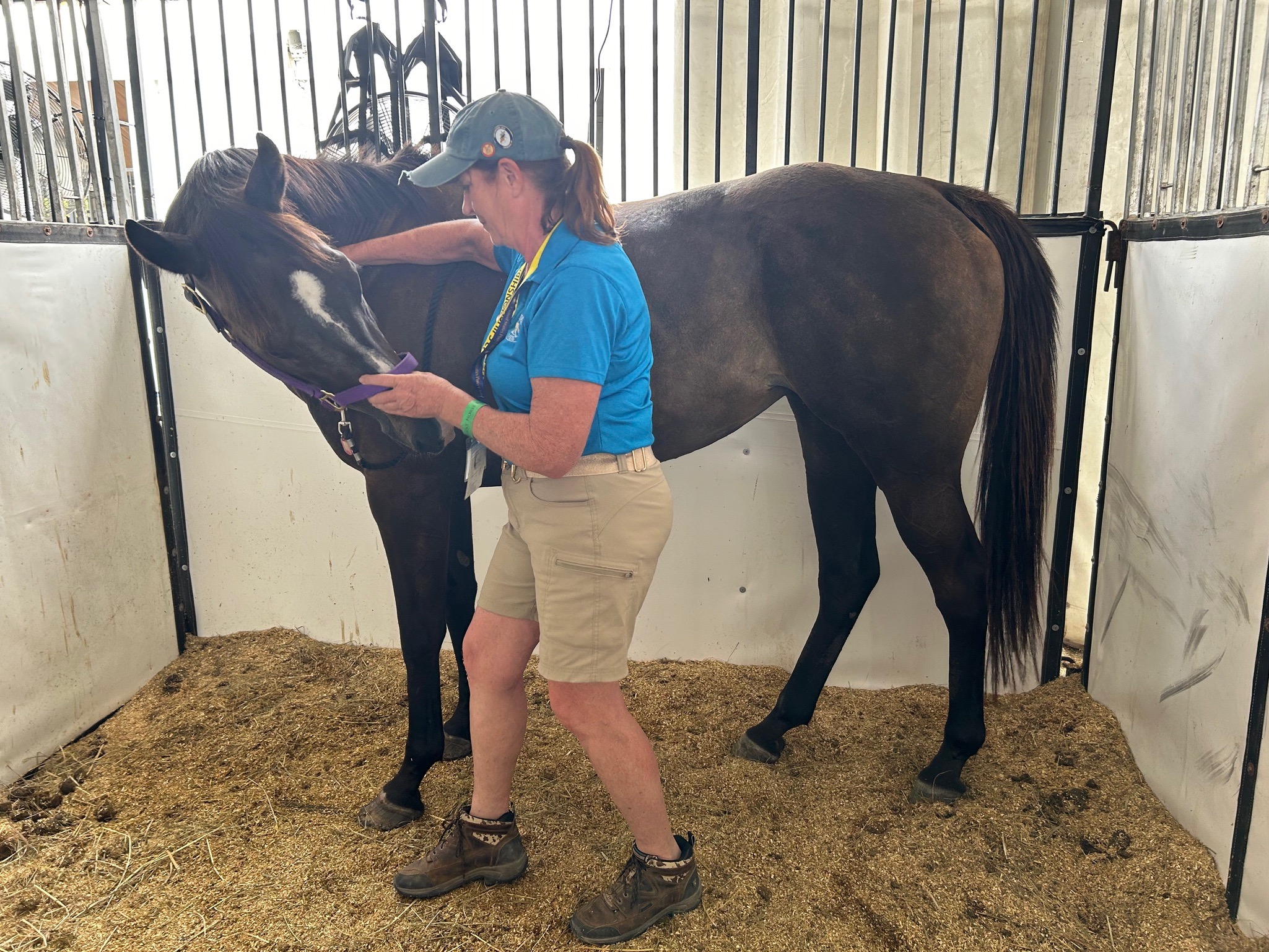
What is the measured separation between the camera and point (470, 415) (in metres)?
1.37

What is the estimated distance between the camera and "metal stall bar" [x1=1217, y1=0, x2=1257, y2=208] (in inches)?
69.6

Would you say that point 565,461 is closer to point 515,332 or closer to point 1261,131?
point 515,332

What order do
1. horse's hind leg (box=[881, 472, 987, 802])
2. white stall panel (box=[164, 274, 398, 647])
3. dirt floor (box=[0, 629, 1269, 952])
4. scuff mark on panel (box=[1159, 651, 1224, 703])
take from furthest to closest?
white stall panel (box=[164, 274, 398, 647]) < horse's hind leg (box=[881, 472, 987, 802]) < scuff mark on panel (box=[1159, 651, 1224, 703]) < dirt floor (box=[0, 629, 1269, 952])

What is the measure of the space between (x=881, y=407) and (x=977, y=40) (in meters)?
1.64

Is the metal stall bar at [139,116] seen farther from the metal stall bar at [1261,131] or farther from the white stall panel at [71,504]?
the metal stall bar at [1261,131]

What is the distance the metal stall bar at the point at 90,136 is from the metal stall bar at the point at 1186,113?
116 inches

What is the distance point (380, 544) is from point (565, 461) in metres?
1.69

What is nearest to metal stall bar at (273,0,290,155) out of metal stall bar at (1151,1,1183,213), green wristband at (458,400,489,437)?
green wristband at (458,400,489,437)

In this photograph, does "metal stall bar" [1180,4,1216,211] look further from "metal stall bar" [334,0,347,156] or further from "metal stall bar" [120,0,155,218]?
"metal stall bar" [120,0,155,218]

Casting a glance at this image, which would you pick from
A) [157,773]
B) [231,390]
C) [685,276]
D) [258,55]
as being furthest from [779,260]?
[258,55]

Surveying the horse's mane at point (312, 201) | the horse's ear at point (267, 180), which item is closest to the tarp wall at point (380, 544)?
the horse's mane at point (312, 201)

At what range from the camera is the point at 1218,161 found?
2.10m

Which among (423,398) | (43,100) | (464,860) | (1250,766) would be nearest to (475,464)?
(423,398)

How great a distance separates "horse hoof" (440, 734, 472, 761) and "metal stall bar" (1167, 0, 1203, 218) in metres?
2.28
